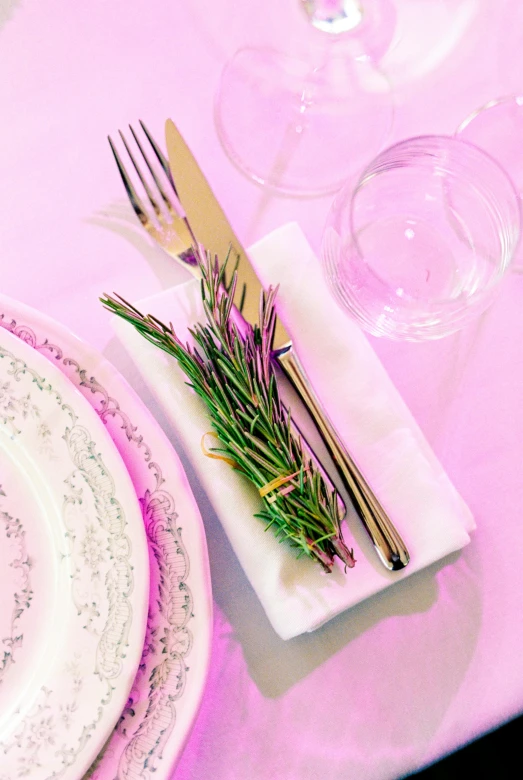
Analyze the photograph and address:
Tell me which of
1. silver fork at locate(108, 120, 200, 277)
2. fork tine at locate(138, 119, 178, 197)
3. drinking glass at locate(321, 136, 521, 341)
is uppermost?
fork tine at locate(138, 119, 178, 197)

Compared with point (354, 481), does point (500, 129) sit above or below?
above

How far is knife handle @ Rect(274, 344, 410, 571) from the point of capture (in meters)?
0.58

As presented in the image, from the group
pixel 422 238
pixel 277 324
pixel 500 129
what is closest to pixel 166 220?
pixel 277 324

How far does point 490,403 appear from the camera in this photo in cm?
65

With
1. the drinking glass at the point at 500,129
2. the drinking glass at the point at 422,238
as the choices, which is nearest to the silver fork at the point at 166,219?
the drinking glass at the point at 422,238

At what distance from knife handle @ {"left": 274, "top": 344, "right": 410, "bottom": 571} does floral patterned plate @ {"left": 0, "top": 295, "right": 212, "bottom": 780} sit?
151mm

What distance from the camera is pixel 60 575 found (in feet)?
1.81

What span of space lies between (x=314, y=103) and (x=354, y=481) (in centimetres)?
43

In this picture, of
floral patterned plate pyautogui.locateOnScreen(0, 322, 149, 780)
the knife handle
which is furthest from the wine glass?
floral patterned plate pyautogui.locateOnScreen(0, 322, 149, 780)

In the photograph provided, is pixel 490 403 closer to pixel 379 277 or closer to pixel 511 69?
pixel 379 277

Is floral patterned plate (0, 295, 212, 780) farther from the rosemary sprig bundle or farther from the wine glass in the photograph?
the wine glass

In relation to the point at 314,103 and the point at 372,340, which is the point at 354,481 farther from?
the point at 314,103

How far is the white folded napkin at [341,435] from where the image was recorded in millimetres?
571

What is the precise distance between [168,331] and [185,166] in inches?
7.5
